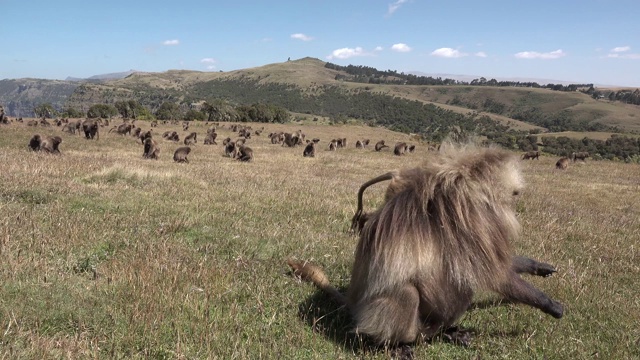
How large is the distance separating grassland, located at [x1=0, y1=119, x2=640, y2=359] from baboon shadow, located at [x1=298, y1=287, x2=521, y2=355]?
2 cm

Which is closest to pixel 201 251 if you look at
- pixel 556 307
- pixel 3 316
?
pixel 3 316

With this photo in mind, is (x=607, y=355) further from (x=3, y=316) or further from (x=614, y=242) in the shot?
(x=614, y=242)

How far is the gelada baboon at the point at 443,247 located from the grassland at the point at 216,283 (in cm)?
49

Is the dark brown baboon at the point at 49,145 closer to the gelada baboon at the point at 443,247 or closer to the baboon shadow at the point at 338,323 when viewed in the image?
the baboon shadow at the point at 338,323

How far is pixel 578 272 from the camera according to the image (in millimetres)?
6387

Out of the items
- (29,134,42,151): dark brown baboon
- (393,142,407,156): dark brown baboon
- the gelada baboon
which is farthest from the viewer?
(393,142,407,156): dark brown baboon

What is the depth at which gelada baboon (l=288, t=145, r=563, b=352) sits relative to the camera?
332 cm

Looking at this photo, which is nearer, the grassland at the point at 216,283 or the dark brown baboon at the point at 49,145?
the grassland at the point at 216,283

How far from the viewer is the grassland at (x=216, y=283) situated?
361cm

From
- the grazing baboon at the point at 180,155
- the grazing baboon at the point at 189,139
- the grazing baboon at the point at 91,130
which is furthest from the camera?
the grazing baboon at the point at 189,139

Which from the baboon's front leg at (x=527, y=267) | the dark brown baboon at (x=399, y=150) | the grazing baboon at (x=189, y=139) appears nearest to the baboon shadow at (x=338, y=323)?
the baboon's front leg at (x=527, y=267)

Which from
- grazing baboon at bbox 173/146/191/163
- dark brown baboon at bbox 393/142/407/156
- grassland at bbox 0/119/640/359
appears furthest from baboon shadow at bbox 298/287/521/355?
dark brown baboon at bbox 393/142/407/156

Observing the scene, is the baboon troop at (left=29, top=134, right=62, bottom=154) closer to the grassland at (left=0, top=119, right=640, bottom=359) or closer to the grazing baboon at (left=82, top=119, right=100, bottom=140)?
the grazing baboon at (left=82, top=119, right=100, bottom=140)

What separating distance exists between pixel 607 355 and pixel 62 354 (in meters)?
4.59
